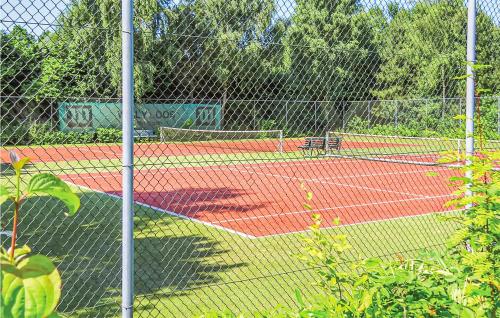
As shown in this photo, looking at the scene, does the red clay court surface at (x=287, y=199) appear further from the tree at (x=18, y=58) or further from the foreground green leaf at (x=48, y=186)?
the foreground green leaf at (x=48, y=186)

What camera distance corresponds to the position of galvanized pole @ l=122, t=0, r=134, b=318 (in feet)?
9.07

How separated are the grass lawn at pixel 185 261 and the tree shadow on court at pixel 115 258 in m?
0.01

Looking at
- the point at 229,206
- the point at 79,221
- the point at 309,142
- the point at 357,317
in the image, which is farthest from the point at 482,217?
the point at 309,142

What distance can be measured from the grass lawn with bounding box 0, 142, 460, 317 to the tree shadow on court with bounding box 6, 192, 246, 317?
11 millimetres

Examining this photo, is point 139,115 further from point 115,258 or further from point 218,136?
point 218,136

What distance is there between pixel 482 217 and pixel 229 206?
831cm

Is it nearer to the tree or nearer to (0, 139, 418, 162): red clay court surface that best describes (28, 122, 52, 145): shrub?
(0, 139, 418, 162): red clay court surface

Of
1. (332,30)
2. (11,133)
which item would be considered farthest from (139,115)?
(11,133)

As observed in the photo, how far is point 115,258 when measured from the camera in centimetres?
653

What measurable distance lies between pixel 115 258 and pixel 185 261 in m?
0.86

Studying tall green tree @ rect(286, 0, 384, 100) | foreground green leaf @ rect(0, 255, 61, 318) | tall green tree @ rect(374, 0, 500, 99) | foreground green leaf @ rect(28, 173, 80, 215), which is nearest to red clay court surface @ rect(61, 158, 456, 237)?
tall green tree @ rect(374, 0, 500, 99)

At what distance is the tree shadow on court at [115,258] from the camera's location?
5.16 metres

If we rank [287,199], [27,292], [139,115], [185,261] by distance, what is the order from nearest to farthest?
[27,292], [185,261], [139,115], [287,199]

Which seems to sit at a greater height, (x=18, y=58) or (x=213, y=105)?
(x=213, y=105)
